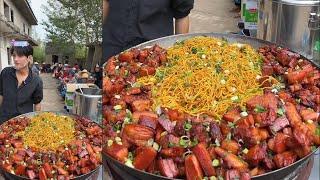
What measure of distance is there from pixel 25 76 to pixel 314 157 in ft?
5.48

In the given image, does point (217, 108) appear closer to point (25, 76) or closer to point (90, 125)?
point (90, 125)

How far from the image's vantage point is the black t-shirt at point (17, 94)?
2.36 meters

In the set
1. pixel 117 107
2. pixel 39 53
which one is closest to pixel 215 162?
pixel 117 107

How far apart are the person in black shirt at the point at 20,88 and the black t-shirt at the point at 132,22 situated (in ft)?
2.76

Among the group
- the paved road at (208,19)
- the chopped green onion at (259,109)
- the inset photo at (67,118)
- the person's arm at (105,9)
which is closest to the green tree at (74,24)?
the inset photo at (67,118)

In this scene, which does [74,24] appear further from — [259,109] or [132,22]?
[259,109]

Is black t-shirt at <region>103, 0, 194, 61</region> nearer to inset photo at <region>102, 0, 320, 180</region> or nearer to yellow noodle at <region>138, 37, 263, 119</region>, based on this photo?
inset photo at <region>102, 0, 320, 180</region>

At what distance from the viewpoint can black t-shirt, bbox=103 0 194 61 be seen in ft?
5.17

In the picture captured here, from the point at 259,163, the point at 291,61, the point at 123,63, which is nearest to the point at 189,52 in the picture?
the point at 123,63

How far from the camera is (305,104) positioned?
130 centimetres

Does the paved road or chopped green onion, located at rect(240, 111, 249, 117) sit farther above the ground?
the paved road

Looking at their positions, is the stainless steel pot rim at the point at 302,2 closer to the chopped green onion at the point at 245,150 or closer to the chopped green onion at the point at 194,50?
the chopped green onion at the point at 194,50

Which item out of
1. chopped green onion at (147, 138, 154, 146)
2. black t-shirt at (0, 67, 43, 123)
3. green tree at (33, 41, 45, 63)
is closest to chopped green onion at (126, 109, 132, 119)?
chopped green onion at (147, 138, 154, 146)

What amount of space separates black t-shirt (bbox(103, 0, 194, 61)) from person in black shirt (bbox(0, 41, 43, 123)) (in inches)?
33.2
